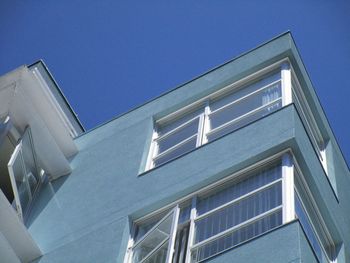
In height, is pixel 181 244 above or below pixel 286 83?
below

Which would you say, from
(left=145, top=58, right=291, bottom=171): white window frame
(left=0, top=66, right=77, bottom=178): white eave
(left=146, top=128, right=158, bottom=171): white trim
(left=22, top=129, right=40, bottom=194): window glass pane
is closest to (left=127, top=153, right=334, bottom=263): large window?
(left=145, top=58, right=291, bottom=171): white window frame

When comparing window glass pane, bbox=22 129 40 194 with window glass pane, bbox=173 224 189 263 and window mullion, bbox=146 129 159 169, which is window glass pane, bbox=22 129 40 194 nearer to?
window mullion, bbox=146 129 159 169

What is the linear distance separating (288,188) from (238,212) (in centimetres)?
102

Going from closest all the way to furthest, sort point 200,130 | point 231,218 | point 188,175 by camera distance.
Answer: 1. point 231,218
2. point 188,175
3. point 200,130

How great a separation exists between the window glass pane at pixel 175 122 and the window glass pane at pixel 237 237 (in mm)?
4797

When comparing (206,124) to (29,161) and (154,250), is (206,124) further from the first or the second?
(29,161)

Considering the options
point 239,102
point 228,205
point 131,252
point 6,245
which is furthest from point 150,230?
point 239,102

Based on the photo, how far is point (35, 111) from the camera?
18031 millimetres

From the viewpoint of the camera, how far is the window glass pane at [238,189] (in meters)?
14.0

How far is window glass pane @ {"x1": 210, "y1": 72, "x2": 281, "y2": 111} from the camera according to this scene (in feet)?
55.7

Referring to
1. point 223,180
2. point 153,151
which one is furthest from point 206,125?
point 223,180

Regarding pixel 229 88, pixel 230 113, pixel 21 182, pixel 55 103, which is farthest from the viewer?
pixel 55 103

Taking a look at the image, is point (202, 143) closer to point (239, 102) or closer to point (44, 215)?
point (239, 102)

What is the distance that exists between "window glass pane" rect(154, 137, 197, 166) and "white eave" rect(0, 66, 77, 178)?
2271mm
